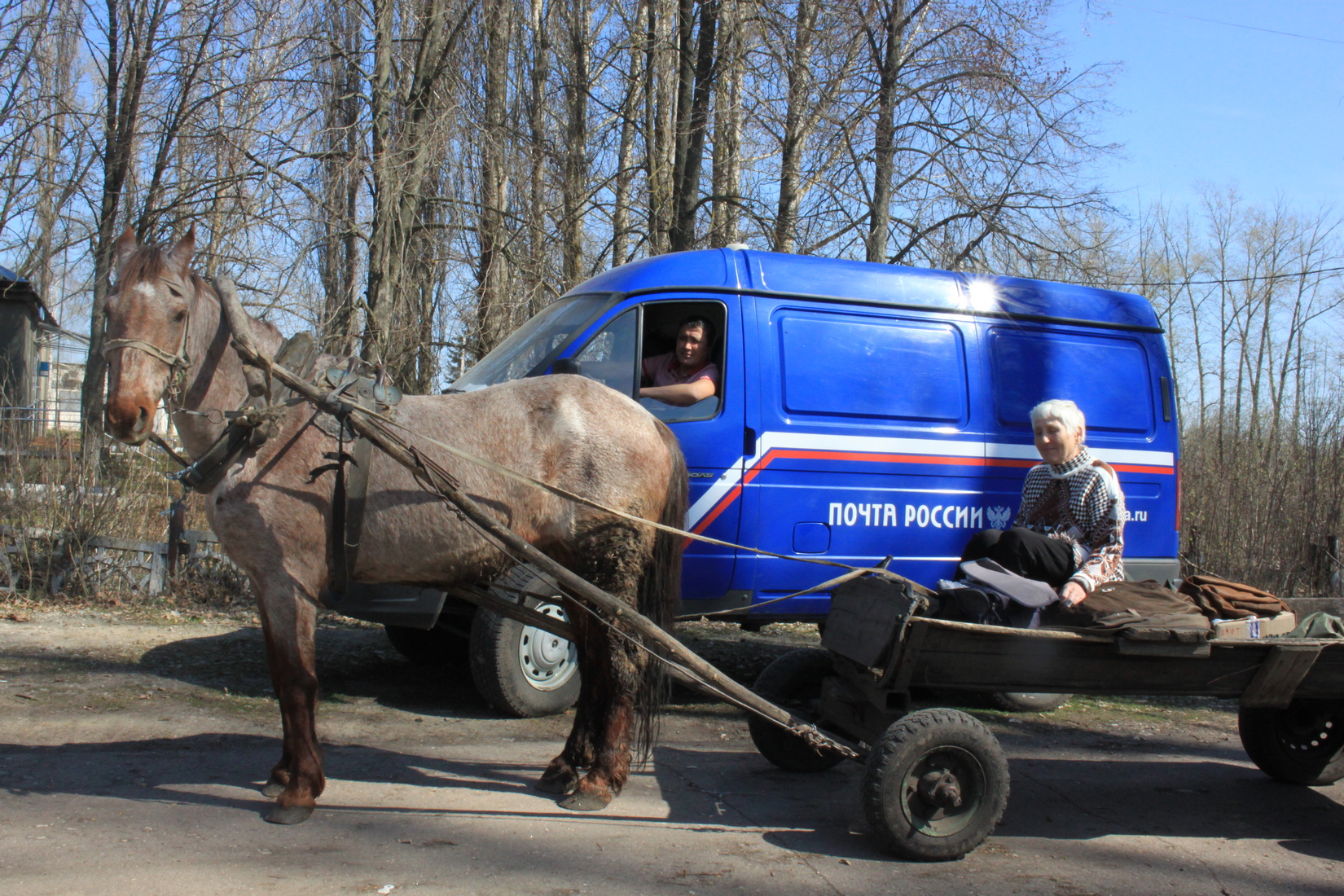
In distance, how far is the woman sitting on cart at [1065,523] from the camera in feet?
13.4

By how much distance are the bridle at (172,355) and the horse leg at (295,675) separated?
0.84 m

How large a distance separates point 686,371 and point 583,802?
8.52 feet

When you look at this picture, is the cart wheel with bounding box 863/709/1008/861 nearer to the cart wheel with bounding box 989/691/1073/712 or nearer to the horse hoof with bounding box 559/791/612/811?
the horse hoof with bounding box 559/791/612/811

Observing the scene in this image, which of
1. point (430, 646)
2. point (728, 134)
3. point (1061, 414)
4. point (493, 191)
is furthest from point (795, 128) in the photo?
point (1061, 414)

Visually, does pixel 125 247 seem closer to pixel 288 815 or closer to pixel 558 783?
pixel 288 815

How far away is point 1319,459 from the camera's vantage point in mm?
9164

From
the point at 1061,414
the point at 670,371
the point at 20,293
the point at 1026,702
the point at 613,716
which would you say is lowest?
the point at 1026,702

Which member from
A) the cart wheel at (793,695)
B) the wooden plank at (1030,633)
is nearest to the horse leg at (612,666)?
the cart wheel at (793,695)

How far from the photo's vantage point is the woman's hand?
3938 mm

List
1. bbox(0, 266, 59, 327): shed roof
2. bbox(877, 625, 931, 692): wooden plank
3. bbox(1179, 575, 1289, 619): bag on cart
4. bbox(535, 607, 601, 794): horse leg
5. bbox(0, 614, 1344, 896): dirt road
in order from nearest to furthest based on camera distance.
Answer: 1. bbox(0, 614, 1344, 896): dirt road
2. bbox(877, 625, 931, 692): wooden plank
3. bbox(1179, 575, 1289, 619): bag on cart
4. bbox(535, 607, 601, 794): horse leg
5. bbox(0, 266, 59, 327): shed roof

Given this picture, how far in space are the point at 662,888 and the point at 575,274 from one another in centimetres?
960

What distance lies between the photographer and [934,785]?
3.59 meters

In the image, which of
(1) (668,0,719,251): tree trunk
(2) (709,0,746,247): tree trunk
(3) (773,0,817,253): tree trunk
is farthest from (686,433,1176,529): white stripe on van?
(2) (709,0,746,247): tree trunk

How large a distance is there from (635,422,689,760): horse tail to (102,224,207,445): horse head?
2090 mm
